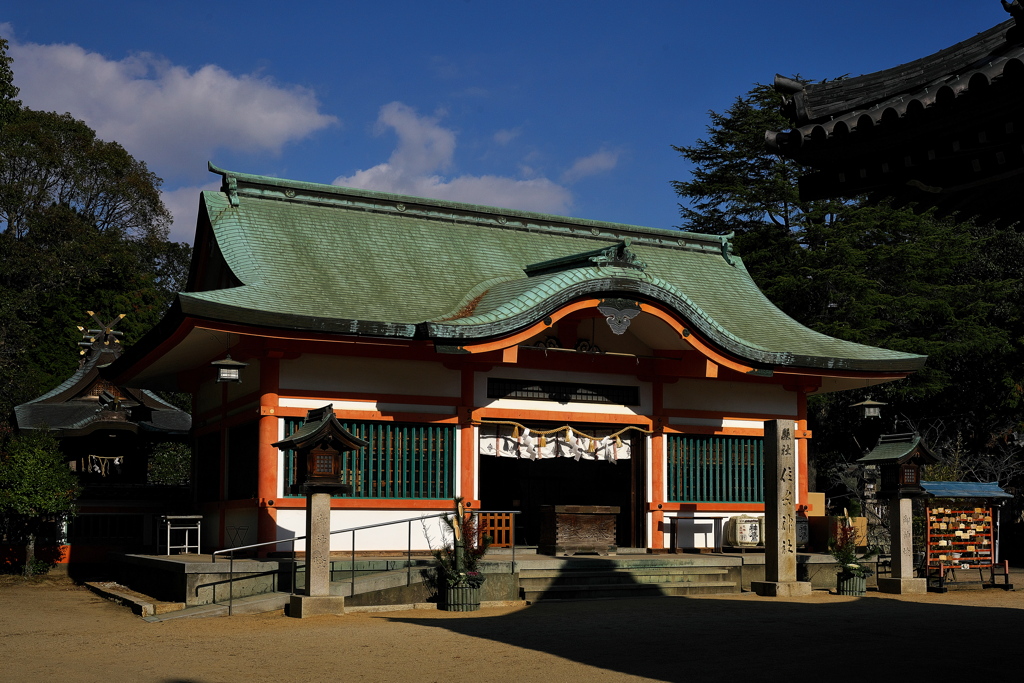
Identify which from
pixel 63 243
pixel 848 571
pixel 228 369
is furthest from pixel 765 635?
pixel 63 243

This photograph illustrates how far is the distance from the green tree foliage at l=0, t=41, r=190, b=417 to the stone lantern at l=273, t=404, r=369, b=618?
2743 cm

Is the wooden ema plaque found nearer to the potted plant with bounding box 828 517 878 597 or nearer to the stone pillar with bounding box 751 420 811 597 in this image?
the stone pillar with bounding box 751 420 811 597

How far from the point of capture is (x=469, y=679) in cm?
941

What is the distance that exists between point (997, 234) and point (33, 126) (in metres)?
38.0

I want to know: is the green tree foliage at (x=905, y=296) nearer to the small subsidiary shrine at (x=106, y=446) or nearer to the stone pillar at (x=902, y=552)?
the stone pillar at (x=902, y=552)

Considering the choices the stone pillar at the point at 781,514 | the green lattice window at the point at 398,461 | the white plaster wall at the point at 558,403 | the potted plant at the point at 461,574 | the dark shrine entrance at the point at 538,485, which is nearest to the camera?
the potted plant at the point at 461,574

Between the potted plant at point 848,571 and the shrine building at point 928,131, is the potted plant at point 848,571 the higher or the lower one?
the lower one

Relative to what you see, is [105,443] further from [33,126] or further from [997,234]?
[997,234]

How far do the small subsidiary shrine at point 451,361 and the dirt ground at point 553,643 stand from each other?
2751 mm

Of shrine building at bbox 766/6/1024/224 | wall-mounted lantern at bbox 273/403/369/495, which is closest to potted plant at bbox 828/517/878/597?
wall-mounted lantern at bbox 273/403/369/495

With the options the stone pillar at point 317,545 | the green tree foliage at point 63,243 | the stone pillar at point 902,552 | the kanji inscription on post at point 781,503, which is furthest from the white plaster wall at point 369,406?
the green tree foliage at point 63,243

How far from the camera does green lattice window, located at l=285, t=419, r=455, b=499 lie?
17109mm

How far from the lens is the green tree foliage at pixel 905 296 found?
30750 millimetres

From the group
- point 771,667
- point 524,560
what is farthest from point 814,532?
point 771,667
